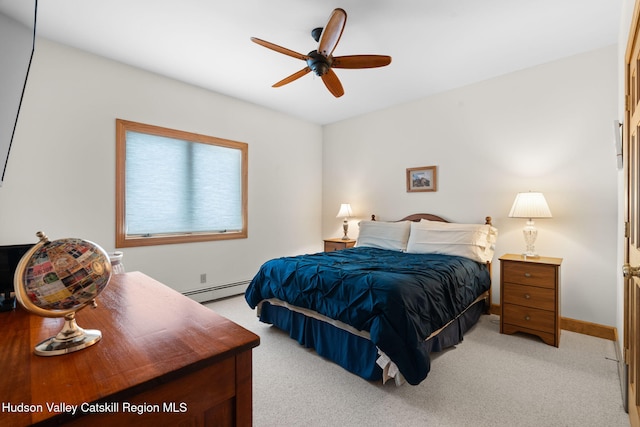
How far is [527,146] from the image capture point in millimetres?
3217

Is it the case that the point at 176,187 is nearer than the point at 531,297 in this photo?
No

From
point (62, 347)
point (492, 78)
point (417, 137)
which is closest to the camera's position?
point (62, 347)

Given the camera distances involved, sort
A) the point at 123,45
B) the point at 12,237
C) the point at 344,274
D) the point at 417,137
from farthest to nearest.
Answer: the point at 417,137, the point at 123,45, the point at 12,237, the point at 344,274

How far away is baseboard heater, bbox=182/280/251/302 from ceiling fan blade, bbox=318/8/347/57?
3.08 meters

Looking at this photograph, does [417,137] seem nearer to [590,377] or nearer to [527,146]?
[527,146]

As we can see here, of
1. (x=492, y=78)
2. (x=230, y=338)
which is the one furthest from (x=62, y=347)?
(x=492, y=78)

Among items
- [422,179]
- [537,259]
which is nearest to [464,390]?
[537,259]

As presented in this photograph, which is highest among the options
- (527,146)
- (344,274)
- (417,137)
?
(417,137)

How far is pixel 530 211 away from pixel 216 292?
3707 millimetres

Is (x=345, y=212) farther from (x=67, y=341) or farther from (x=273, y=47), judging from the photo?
(x=67, y=341)

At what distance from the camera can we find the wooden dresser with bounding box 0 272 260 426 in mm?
618

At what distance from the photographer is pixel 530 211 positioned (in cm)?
282

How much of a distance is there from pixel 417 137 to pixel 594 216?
2.11 m

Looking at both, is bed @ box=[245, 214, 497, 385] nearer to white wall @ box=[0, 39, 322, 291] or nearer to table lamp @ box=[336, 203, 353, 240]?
table lamp @ box=[336, 203, 353, 240]
